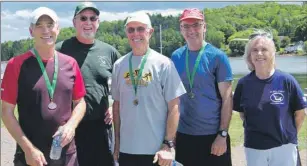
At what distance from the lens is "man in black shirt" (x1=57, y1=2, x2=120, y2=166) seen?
14.5 feet

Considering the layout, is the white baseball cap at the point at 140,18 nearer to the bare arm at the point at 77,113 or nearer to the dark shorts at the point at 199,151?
the bare arm at the point at 77,113

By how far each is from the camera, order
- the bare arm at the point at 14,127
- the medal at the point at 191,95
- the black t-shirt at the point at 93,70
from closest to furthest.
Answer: the bare arm at the point at 14,127
the medal at the point at 191,95
the black t-shirt at the point at 93,70

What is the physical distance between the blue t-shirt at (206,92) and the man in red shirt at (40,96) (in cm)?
122

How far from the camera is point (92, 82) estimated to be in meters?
4.39

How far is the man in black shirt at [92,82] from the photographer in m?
4.41

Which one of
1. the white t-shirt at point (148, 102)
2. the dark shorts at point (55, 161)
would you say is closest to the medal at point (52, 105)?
the dark shorts at point (55, 161)

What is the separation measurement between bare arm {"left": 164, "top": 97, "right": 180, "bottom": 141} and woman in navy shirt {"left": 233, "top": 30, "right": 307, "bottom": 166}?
2.61ft

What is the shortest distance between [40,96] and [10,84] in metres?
0.26

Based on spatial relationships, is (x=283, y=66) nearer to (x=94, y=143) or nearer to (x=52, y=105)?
(x=94, y=143)

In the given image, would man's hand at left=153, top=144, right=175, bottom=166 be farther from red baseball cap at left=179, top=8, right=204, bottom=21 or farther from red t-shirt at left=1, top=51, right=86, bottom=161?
red baseball cap at left=179, top=8, right=204, bottom=21

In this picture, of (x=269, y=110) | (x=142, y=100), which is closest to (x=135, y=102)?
(x=142, y=100)

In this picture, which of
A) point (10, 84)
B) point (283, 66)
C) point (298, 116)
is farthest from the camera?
point (283, 66)

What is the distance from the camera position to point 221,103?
425 centimetres

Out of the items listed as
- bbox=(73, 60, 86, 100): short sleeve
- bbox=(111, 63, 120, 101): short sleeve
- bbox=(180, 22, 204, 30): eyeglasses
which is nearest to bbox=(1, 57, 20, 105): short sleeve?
bbox=(73, 60, 86, 100): short sleeve
